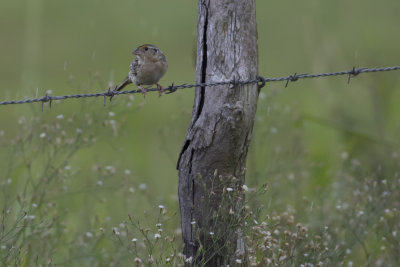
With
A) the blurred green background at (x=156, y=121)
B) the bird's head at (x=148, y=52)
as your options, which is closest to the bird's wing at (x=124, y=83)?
the blurred green background at (x=156, y=121)

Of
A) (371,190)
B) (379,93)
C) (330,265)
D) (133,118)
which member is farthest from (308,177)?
(133,118)

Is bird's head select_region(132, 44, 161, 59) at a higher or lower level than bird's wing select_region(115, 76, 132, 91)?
higher

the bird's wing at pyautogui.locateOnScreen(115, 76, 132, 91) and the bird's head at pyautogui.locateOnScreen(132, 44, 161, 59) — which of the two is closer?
the bird's head at pyautogui.locateOnScreen(132, 44, 161, 59)

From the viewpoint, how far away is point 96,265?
584 cm

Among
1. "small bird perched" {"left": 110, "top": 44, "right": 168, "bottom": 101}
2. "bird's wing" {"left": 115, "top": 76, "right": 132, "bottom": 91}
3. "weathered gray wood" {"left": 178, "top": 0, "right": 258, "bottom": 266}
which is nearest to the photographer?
"weathered gray wood" {"left": 178, "top": 0, "right": 258, "bottom": 266}

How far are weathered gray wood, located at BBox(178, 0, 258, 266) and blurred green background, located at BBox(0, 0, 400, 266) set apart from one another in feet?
1.06

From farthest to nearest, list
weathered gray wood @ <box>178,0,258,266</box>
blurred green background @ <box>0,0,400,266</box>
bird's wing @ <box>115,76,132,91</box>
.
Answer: blurred green background @ <box>0,0,400,266</box> → bird's wing @ <box>115,76,132,91</box> → weathered gray wood @ <box>178,0,258,266</box>

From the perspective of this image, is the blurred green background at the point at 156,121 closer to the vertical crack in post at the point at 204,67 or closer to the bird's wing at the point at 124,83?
the bird's wing at the point at 124,83

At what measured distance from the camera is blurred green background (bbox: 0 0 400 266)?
6.02m

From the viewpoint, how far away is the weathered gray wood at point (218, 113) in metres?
4.49

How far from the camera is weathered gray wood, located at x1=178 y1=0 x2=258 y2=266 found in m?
4.49

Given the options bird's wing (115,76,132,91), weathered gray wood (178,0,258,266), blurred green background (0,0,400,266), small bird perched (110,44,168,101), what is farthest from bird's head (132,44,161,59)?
weathered gray wood (178,0,258,266)

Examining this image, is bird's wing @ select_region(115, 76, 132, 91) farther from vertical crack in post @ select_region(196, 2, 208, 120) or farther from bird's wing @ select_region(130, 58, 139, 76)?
vertical crack in post @ select_region(196, 2, 208, 120)

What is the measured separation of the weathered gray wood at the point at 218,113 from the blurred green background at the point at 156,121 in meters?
0.32
